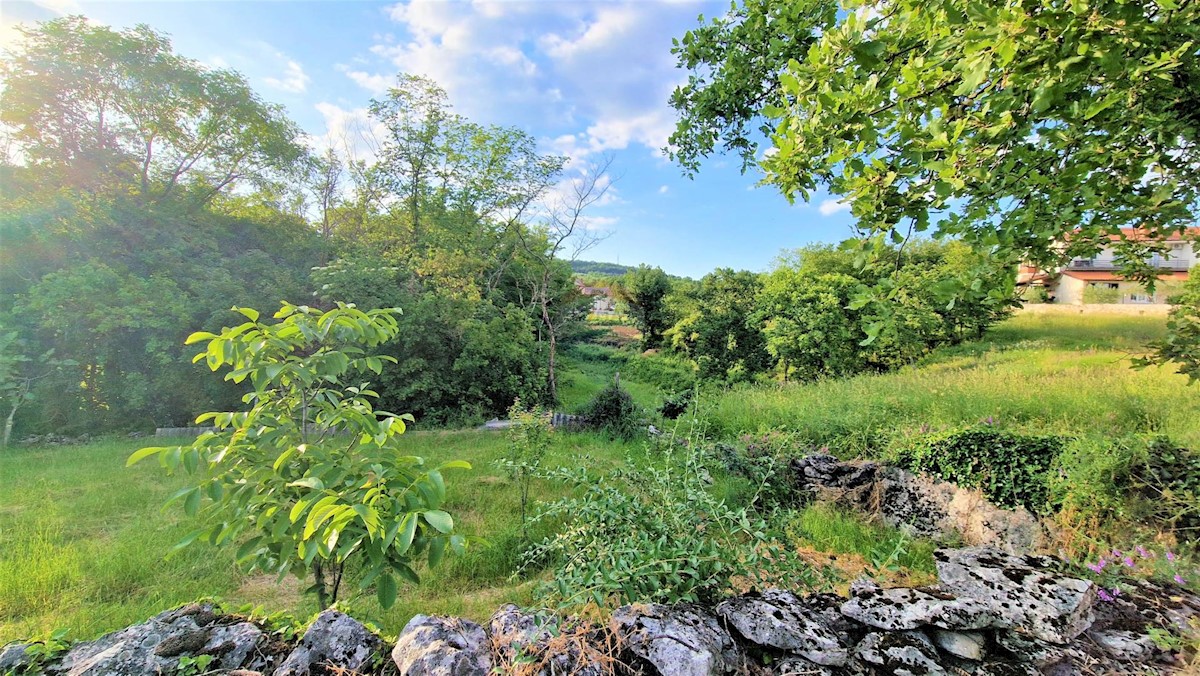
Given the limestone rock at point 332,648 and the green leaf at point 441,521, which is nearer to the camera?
the green leaf at point 441,521

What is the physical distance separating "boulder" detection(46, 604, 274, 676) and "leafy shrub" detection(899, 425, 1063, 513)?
4.86m

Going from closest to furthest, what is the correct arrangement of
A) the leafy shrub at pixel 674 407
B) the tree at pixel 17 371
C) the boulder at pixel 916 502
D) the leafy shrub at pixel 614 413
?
the boulder at pixel 916 502
the tree at pixel 17 371
the leafy shrub at pixel 614 413
the leafy shrub at pixel 674 407

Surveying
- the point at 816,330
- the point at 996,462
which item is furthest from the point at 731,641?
the point at 816,330

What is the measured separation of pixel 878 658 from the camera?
1.42 metres

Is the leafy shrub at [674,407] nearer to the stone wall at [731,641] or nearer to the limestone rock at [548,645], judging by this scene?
the stone wall at [731,641]

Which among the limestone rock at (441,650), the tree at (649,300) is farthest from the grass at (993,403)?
the tree at (649,300)

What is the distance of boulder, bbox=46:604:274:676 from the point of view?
4.14ft

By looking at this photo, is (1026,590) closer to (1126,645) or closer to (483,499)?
(1126,645)

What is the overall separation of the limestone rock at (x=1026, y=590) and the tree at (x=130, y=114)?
1288cm

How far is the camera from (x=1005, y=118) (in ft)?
4.44

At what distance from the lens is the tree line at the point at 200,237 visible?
6.78 metres

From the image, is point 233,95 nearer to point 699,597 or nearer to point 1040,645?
point 699,597

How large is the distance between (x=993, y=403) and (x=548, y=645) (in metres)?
6.28

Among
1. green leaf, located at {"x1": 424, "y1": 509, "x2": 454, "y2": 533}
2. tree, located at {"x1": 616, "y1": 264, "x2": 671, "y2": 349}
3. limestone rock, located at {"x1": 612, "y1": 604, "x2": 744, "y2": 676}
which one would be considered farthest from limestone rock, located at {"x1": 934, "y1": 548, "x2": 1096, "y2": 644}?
tree, located at {"x1": 616, "y1": 264, "x2": 671, "y2": 349}
